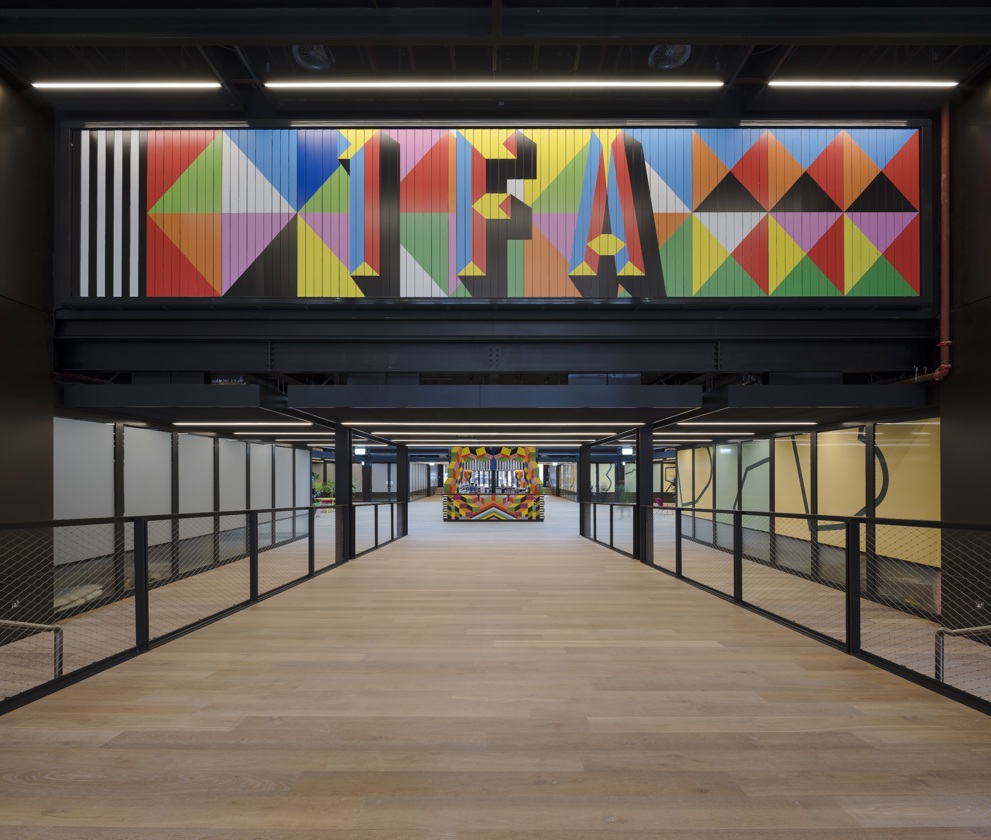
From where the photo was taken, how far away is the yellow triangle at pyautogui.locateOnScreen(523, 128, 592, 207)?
6492 millimetres

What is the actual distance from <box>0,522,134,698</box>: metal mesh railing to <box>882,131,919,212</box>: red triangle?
8565 mm

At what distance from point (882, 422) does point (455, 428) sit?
6.57 metres

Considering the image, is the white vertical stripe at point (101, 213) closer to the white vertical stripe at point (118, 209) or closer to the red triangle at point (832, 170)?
the white vertical stripe at point (118, 209)

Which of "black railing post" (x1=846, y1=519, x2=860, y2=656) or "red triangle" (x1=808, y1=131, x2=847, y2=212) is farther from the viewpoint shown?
"red triangle" (x1=808, y1=131, x2=847, y2=212)

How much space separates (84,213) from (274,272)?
2095 mm

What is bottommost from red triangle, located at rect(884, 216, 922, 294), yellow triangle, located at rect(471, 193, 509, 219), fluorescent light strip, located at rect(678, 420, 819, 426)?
fluorescent light strip, located at rect(678, 420, 819, 426)

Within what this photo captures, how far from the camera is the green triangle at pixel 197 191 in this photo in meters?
6.38

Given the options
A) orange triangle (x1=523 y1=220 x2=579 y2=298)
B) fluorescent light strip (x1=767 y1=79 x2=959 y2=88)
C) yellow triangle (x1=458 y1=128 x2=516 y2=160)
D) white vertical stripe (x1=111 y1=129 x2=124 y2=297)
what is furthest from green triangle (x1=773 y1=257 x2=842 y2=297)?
white vertical stripe (x1=111 y1=129 x2=124 y2=297)

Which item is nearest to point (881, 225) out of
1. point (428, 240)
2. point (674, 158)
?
point (674, 158)

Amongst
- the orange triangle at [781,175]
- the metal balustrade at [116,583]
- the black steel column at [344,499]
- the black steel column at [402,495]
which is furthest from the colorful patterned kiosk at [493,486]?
the orange triangle at [781,175]

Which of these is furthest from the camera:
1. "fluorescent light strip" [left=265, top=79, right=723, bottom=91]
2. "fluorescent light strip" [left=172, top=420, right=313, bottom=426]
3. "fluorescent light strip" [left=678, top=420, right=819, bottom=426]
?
"fluorescent light strip" [left=172, top=420, right=313, bottom=426]

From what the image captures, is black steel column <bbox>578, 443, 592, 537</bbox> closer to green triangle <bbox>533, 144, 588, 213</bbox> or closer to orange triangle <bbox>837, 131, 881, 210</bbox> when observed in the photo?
green triangle <bbox>533, 144, 588, 213</bbox>

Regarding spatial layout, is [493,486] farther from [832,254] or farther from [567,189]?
[832,254]

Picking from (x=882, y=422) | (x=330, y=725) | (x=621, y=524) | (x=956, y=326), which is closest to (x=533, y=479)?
(x=621, y=524)
